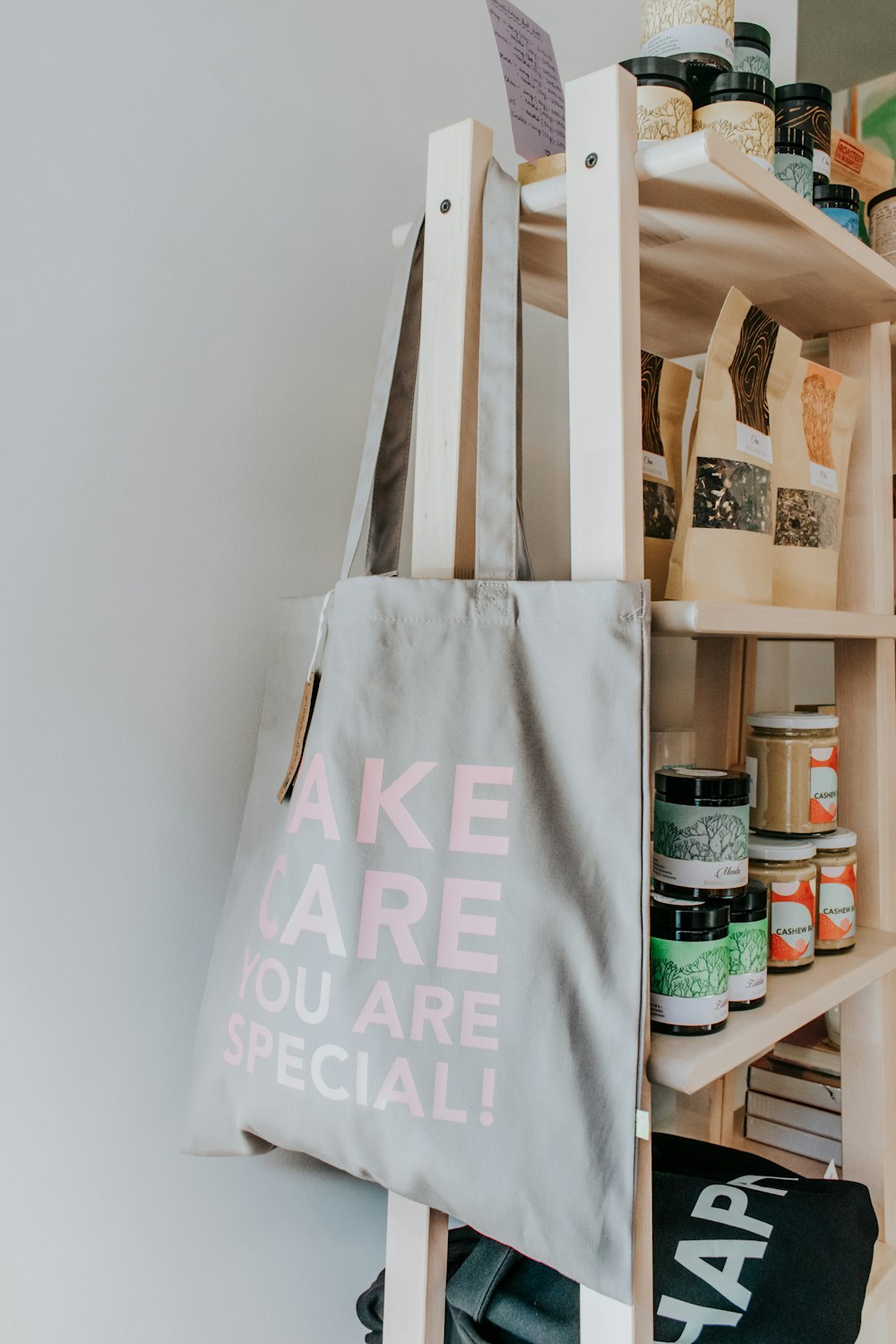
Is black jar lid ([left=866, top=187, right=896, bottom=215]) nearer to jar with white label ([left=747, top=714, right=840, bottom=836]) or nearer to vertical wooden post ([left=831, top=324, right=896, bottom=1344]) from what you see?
vertical wooden post ([left=831, top=324, right=896, bottom=1344])

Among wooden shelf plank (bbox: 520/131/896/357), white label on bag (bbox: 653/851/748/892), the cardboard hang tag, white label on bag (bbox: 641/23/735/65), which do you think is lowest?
white label on bag (bbox: 653/851/748/892)

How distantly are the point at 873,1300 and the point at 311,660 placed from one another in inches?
32.1

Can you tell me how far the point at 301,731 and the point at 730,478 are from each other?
1.32 ft

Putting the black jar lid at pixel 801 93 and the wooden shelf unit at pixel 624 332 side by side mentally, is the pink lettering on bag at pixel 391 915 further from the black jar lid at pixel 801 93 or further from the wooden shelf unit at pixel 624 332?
the black jar lid at pixel 801 93

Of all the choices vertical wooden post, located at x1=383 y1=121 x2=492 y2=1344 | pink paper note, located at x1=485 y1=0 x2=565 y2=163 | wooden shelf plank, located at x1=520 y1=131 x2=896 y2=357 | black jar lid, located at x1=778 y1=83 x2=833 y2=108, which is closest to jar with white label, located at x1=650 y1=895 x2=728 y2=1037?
vertical wooden post, located at x1=383 y1=121 x2=492 y2=1344

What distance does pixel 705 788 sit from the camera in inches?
31.7

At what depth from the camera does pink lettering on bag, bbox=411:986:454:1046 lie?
2.19ft

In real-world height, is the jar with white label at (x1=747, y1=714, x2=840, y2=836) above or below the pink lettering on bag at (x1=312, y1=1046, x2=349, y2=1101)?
above

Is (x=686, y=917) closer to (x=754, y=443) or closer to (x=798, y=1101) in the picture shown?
(x=754, y=443)

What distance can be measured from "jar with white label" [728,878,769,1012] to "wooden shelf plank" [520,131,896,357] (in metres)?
0.54

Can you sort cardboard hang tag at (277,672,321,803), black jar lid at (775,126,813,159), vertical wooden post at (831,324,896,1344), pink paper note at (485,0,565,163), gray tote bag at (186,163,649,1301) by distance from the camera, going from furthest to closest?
1. vertical wooden post at (831,324,896,1344)
2. black jar lid at (775,126,813,159)
3. pink paper note at (485,0,565,163)
4. cardboard hang tag at (277,672,321,803)
5. gray tote bag at (186,163,649,1301)

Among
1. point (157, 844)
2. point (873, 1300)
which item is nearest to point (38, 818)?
point (157, 844)

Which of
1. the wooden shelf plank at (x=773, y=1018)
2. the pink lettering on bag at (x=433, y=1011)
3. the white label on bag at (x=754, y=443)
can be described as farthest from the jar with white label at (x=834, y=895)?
the pink lettering on bag at (x=433, y=1011)

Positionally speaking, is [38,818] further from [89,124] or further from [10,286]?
[89,124]
